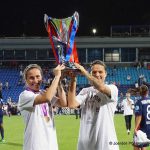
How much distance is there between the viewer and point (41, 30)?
59.7 m

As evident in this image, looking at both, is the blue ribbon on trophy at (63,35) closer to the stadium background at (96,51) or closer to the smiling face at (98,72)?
the smiling face at (98,72)

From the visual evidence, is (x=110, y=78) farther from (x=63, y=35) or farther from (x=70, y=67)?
(x=70, y=67)

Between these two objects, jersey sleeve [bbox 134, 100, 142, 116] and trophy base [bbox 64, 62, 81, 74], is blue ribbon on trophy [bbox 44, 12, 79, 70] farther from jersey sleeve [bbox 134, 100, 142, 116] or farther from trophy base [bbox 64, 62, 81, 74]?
jersey sleeve [bbox 134, 100, 142, 116]

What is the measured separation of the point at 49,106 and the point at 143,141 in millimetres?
4051

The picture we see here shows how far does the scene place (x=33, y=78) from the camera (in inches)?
247

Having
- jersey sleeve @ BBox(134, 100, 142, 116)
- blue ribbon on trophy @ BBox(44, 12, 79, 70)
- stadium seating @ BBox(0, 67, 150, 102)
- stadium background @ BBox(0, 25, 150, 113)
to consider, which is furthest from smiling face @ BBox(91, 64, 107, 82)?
stadium background @ BBox(0, 25, 150, 113)

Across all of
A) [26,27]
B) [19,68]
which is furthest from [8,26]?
[19,68]

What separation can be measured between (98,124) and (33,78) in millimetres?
1127

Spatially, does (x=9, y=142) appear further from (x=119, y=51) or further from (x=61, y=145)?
(x=119, y=51)

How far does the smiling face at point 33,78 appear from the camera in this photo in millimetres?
6277

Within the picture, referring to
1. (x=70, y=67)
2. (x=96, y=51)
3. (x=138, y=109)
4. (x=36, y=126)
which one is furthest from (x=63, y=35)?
(x=96, y=51)

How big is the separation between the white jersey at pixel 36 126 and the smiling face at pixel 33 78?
0.31 ft

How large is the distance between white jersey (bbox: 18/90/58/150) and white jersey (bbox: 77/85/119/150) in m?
0.57

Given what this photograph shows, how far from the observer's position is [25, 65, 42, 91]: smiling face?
247 inches
